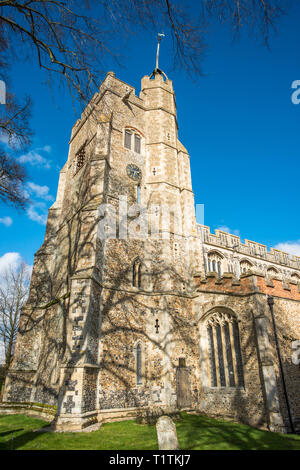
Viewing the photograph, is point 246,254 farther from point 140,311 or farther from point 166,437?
point 166,437

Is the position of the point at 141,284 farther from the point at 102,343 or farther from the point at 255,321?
the point at 255,321

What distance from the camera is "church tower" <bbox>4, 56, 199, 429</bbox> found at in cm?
1048

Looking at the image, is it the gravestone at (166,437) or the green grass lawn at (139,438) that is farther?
the green grass lawn at (139,438)

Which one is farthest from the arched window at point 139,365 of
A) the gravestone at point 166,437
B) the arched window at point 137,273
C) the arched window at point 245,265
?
the arched window at point 245,265

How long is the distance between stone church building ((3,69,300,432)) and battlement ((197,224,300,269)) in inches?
236

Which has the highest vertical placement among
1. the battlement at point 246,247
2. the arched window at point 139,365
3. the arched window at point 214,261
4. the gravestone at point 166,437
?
the battlement at point 246,247

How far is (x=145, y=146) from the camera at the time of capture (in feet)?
57.8

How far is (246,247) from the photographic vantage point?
24078mm

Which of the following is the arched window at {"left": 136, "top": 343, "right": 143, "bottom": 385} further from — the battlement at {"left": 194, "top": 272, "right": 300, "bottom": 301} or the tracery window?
the tracery window

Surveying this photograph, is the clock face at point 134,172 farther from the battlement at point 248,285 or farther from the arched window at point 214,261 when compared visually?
the arched window at point 214,261

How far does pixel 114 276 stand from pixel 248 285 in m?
5.68

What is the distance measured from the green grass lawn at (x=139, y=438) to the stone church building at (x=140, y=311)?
0.95 meters

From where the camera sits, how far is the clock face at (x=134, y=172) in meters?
15.7
